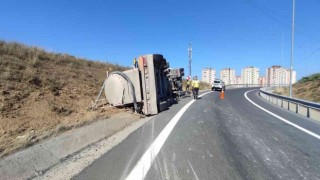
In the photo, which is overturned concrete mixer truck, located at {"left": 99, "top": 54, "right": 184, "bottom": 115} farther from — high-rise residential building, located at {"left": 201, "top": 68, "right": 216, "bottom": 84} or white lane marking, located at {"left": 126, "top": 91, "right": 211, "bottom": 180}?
high-rise residential building, located at {"left": 201, "top": 68, "right": 216, "bottom": 84}

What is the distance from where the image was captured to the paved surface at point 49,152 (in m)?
6.05

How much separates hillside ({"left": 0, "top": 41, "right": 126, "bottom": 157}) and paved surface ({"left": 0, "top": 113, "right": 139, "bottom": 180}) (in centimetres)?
43

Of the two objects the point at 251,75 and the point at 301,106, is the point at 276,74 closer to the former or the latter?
the point at 251,75

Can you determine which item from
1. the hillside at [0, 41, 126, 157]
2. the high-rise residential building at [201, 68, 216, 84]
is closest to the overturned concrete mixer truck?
the hillside at [0, 41, 126, 157]

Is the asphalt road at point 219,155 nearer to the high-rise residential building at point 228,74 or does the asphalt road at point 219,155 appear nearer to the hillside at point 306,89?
the hillside at point 306,89

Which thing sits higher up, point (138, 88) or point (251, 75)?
point (138, 88)

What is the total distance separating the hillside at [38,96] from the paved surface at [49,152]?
0.43m

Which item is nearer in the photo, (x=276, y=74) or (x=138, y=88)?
(x=138, y=88)

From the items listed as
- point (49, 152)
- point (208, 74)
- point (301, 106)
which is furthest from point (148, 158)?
point (208, 74)

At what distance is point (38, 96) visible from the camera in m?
13.9

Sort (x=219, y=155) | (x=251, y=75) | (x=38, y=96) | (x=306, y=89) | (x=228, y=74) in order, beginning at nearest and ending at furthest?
(x=219, y=155), (x=38, y=96), (x=306, y=89), (x=228, y=74), (x=251, y=75)

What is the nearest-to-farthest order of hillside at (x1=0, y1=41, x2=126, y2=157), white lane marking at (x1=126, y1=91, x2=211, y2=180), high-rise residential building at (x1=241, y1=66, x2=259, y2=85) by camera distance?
white lane marking at (x1=126, y1=91, x2=211, y2=180) → hillside at (x1=0, y1=41, x2=126, y2=157) → high-rise residential building at (x1=241, y1=66, x2=259, y2=85)

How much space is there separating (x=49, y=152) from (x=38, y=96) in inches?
278

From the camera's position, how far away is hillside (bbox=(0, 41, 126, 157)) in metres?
9.65
